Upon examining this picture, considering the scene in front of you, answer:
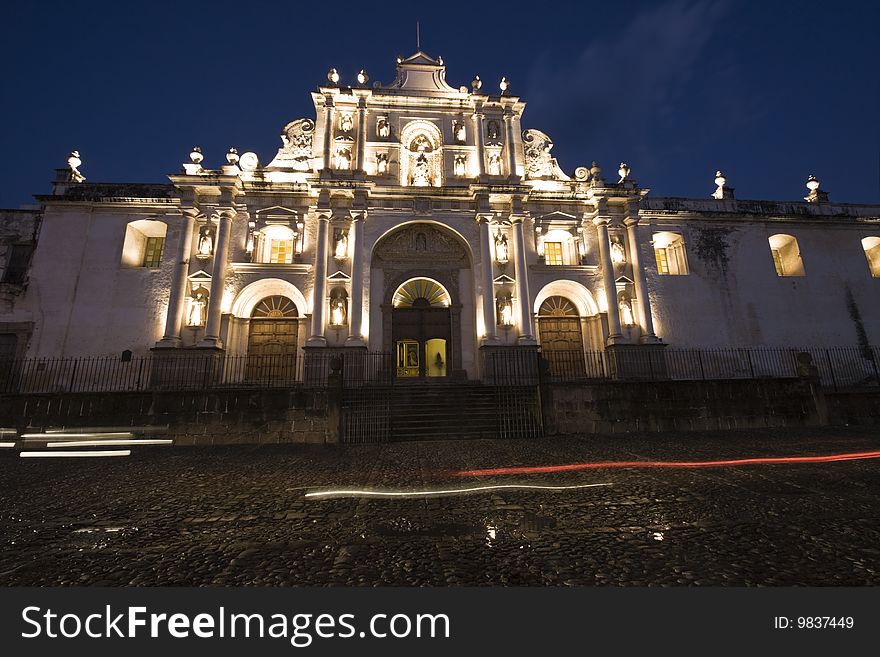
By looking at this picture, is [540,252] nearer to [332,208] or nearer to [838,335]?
[332,208]

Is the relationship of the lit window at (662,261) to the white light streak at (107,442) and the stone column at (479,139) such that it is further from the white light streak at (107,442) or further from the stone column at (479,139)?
the white light streak at (107,442)

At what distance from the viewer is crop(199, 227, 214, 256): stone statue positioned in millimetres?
15508

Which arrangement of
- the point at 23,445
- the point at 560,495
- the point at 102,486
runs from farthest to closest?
the point at 23,445
the point at 102,486
the point at 560,495

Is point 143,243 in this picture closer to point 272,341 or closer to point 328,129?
point 272,341

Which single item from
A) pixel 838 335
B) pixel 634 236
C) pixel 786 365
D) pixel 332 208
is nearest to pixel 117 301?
pixel 332 208

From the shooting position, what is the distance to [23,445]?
8859 millimetres

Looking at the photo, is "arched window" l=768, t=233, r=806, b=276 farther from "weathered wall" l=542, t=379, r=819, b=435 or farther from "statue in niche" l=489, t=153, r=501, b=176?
"statue in niche" l=489, t=153, r=501, b=176

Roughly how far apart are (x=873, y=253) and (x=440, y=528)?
28.6 metres

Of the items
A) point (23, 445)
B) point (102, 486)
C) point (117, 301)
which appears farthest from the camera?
point (117, 301)

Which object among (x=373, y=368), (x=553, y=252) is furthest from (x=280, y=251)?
(x=553, y=252)

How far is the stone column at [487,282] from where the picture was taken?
15461mm

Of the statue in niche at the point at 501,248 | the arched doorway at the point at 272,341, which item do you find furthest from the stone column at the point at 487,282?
the arched doorway at the point at 272,341

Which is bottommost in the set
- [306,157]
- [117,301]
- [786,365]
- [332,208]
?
[786,365]

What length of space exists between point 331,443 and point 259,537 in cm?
669
